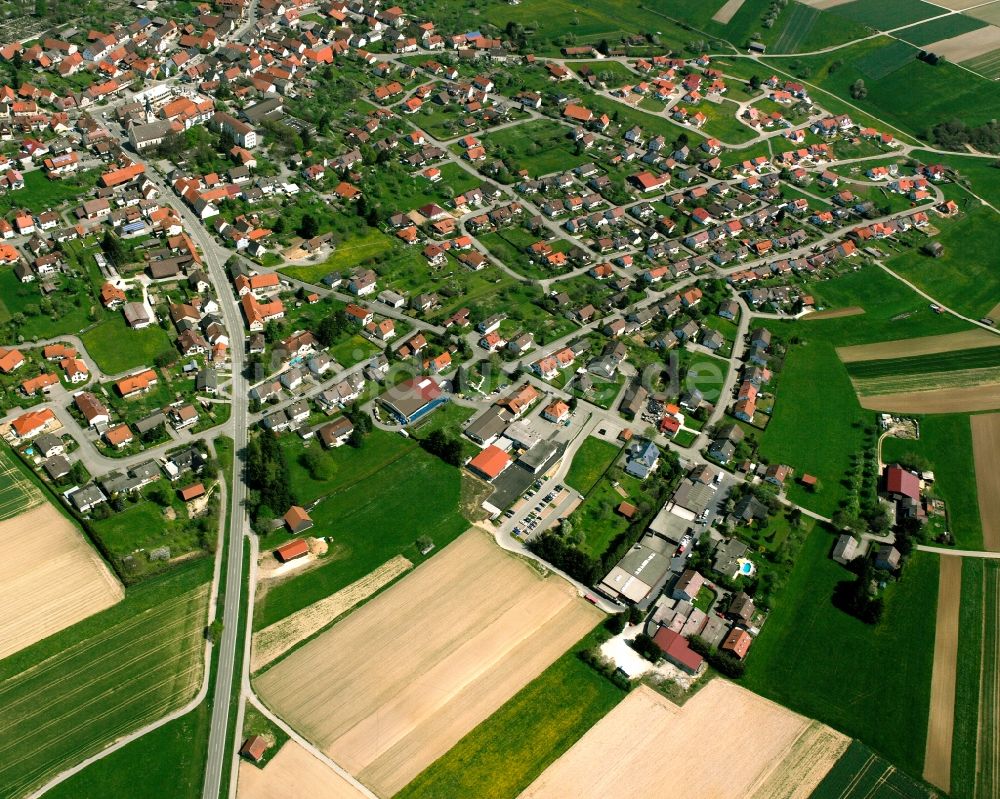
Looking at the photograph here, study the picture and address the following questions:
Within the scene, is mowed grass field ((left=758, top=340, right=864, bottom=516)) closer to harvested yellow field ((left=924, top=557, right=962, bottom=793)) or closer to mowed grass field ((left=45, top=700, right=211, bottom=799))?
harvested yellow field ((left=924, top=557, right=962, bottom=793))

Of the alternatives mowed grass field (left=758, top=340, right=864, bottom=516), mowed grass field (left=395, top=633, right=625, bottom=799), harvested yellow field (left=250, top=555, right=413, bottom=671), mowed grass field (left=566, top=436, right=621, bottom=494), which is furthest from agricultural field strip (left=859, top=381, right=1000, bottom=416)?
harvested yellow field (left=250, top=555, right=413, bottom=671)

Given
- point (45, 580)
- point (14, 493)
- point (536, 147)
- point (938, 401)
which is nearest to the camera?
point (45, 580)

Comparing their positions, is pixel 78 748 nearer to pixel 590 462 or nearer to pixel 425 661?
pixel 425 661

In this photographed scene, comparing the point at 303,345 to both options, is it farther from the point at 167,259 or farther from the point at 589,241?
the point at 589,241

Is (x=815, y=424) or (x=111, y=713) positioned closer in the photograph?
(x=111, y=713)

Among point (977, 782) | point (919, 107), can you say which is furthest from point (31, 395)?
point (919, 107)

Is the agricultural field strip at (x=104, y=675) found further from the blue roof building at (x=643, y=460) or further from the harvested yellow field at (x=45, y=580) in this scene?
the blue roof building at (x=643, y=460)

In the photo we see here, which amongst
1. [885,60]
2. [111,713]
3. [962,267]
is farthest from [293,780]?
[885,60]
